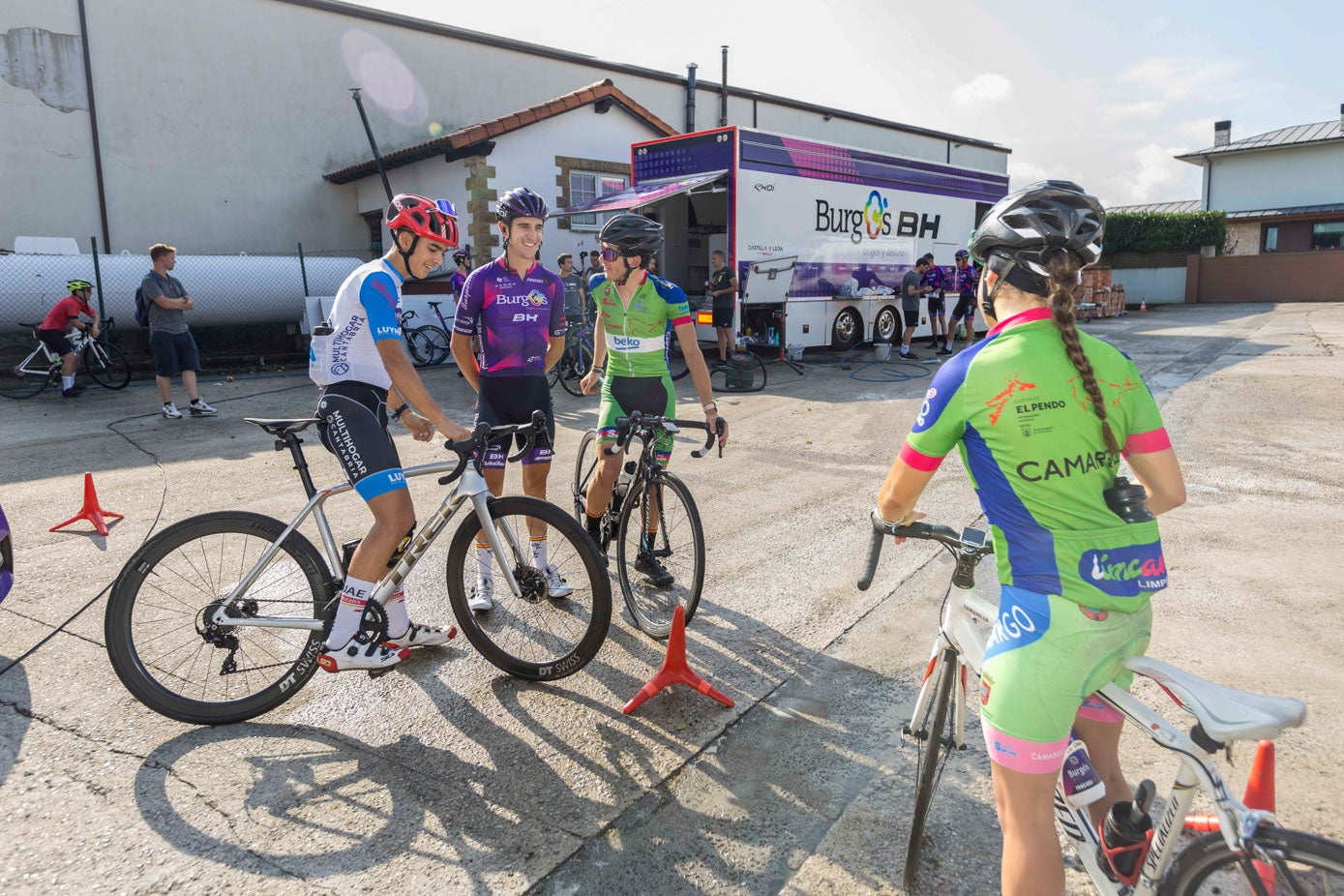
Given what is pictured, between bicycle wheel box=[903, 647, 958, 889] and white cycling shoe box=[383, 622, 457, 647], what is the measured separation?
2.19 meters

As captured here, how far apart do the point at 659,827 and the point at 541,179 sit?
1746cm

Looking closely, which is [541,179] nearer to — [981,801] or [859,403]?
[859,403]

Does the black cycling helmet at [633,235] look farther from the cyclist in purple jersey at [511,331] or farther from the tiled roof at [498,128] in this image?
the tiled roof at [498,128]

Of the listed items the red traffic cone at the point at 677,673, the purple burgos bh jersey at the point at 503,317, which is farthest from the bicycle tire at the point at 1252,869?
the purple burgos bh jersey at the point at 503,317

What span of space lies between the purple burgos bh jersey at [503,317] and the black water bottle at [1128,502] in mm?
3228

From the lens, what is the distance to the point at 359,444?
11.0 ft

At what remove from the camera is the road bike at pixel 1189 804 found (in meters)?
1.44

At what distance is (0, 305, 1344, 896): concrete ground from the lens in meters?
2.53

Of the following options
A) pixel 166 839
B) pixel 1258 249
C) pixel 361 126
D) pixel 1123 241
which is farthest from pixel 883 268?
pixel 1258 249

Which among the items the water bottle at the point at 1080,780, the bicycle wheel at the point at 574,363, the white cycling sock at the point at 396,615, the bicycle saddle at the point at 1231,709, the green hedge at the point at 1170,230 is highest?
the green hedge at the point at 1170,230

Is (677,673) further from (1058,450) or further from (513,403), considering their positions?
(1058,450)

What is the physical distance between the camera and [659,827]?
2.70 meters

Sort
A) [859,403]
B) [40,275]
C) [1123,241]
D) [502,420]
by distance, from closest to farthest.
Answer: [502,420] < [859,403] < [40,275] < [1123,241]

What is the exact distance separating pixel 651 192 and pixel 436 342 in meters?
4.87
